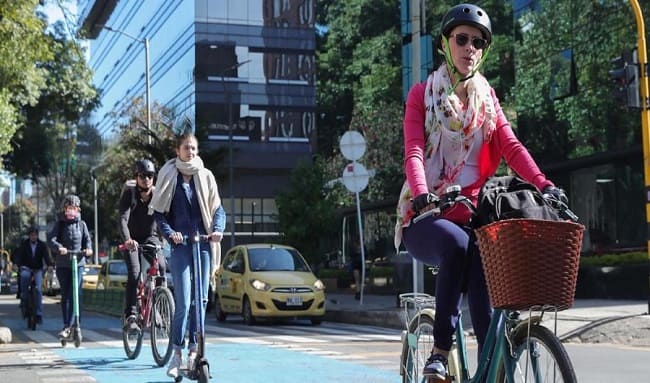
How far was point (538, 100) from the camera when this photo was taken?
27672 mm

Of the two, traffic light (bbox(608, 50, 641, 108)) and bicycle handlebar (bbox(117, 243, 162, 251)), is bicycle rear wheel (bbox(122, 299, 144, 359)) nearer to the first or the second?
bicycle handlebar (bbox(117, 243, 162, 251))

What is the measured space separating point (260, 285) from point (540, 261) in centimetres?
1360

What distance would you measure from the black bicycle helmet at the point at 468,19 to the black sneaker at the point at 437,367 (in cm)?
147

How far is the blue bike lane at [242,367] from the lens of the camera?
7.36 metres

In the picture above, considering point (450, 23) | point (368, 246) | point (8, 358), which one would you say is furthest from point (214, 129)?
point (450, 23)

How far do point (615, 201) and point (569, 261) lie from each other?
73.7ft

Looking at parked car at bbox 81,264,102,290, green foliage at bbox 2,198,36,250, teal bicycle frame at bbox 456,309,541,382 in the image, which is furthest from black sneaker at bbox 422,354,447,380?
green foliage at bbox 2,198,36,250

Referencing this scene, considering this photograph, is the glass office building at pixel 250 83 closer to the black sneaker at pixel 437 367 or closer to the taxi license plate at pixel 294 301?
the taxi license plate at pixel 294 301

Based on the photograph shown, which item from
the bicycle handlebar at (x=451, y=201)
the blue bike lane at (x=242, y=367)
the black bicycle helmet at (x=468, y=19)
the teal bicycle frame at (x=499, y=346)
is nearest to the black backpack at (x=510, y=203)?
the bicycle handlebar at (x=451, y=201)

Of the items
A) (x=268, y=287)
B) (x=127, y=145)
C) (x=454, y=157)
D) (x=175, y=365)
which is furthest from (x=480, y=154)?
(x=127, y=145)

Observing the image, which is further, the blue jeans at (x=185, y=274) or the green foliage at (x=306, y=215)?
the green foliage at (x=306, y=215)

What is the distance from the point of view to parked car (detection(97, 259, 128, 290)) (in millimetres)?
28406

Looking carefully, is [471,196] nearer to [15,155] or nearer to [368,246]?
[15,155]

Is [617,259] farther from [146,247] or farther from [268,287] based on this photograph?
[146,247]
